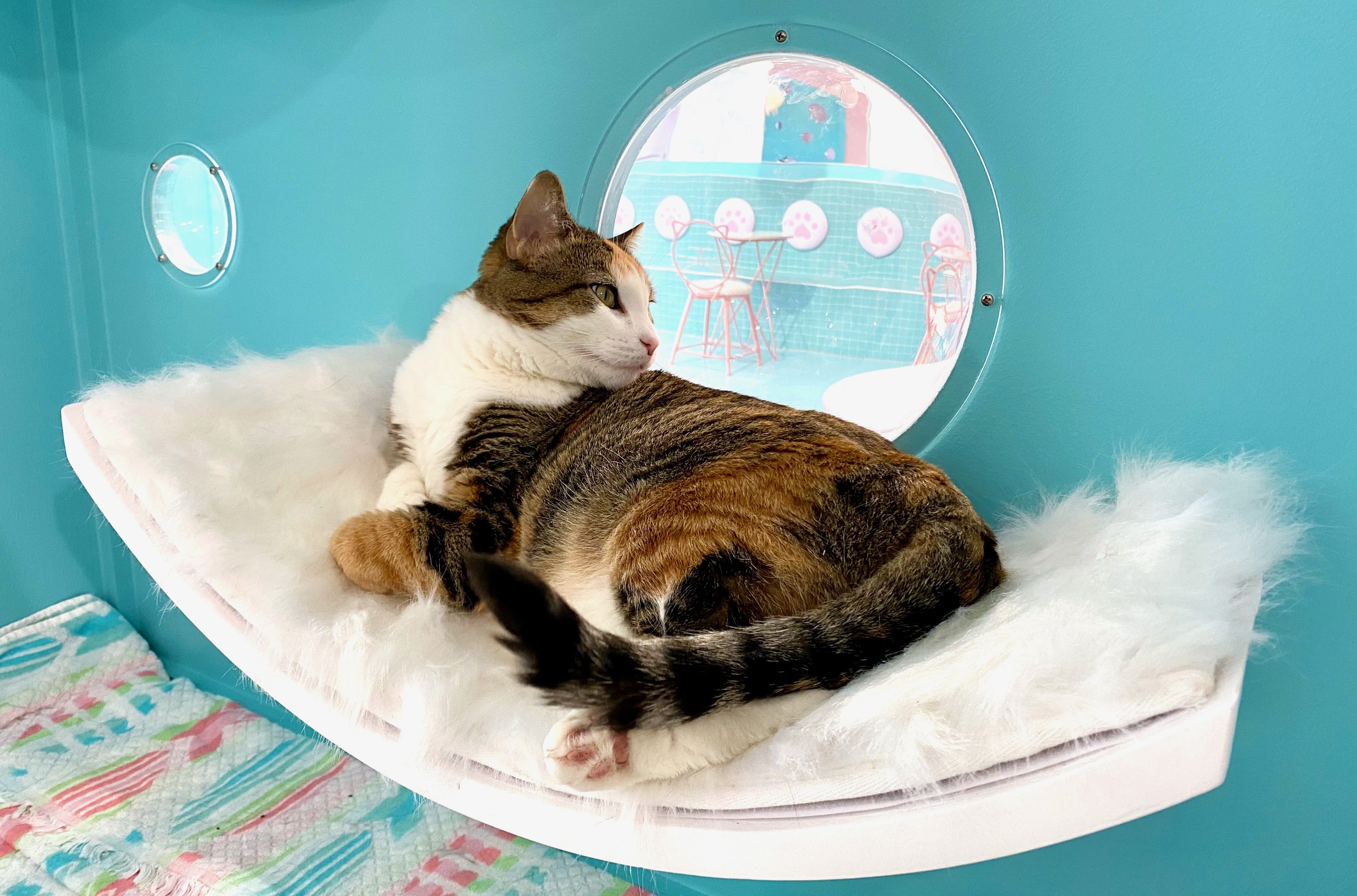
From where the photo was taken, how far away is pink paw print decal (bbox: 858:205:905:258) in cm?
155

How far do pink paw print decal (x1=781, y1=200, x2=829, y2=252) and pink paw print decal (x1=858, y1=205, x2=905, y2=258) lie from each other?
0.22 ft

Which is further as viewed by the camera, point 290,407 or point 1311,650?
point 290,407

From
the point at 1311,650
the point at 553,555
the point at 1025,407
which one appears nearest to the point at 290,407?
the point at 553,555

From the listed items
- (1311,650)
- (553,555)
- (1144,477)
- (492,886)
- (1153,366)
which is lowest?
(492,886)

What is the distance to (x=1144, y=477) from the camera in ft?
3.62

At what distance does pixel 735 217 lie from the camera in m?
1.69

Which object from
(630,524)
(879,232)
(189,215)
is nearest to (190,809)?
(189,215)

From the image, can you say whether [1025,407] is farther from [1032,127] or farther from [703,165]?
[703,165]

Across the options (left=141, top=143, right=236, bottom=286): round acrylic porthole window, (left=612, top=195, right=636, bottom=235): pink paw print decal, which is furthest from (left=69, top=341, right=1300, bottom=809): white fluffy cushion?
(left=141, top=143, right=236, bottom=286): round acrylic porthole window

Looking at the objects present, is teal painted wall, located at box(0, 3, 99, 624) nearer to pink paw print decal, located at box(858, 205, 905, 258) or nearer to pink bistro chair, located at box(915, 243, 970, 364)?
pink paw print decal, located at box(858, 205, 905, 258)

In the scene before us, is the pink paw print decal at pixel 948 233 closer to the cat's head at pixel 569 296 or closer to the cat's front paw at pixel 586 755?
the cat's head at pixel 569 296

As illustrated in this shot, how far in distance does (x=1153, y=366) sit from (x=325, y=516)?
4.03 ft

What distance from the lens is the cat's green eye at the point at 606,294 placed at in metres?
1.33

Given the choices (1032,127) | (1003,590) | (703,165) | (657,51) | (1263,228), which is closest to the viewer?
(1003,590)
